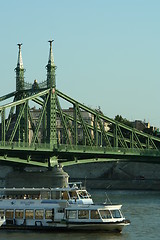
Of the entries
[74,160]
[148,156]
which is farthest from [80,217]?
[148,156]

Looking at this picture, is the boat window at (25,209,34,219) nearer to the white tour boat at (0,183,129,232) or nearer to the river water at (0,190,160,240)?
the white tour boat at (0,183,129,232)

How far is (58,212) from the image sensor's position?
8275 cm

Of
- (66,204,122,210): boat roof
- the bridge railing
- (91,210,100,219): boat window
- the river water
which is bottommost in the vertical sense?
the river water

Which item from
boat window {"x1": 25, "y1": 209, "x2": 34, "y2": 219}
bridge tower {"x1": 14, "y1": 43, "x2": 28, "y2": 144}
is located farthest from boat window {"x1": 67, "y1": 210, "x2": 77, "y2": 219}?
bridge tower {"x1": 14, "y1": 43, "x2": 28, "y2": 144}

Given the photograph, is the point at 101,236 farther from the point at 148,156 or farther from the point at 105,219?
the point at 148,156

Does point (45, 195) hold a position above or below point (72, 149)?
below

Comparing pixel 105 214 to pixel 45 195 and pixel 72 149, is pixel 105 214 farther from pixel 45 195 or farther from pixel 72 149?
pixel 72 149

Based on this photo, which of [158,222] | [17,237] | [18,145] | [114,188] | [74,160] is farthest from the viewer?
[114,188]

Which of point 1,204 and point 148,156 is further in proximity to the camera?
point 148,156

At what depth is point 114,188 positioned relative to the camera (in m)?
163

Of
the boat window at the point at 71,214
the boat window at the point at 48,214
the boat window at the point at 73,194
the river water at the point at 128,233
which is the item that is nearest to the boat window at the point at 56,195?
the boat window at the point at 73,194

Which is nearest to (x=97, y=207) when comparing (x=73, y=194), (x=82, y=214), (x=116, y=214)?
(x=82, y=214)

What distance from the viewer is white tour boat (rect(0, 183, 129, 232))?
81.2 m

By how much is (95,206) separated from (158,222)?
39.3 feet
